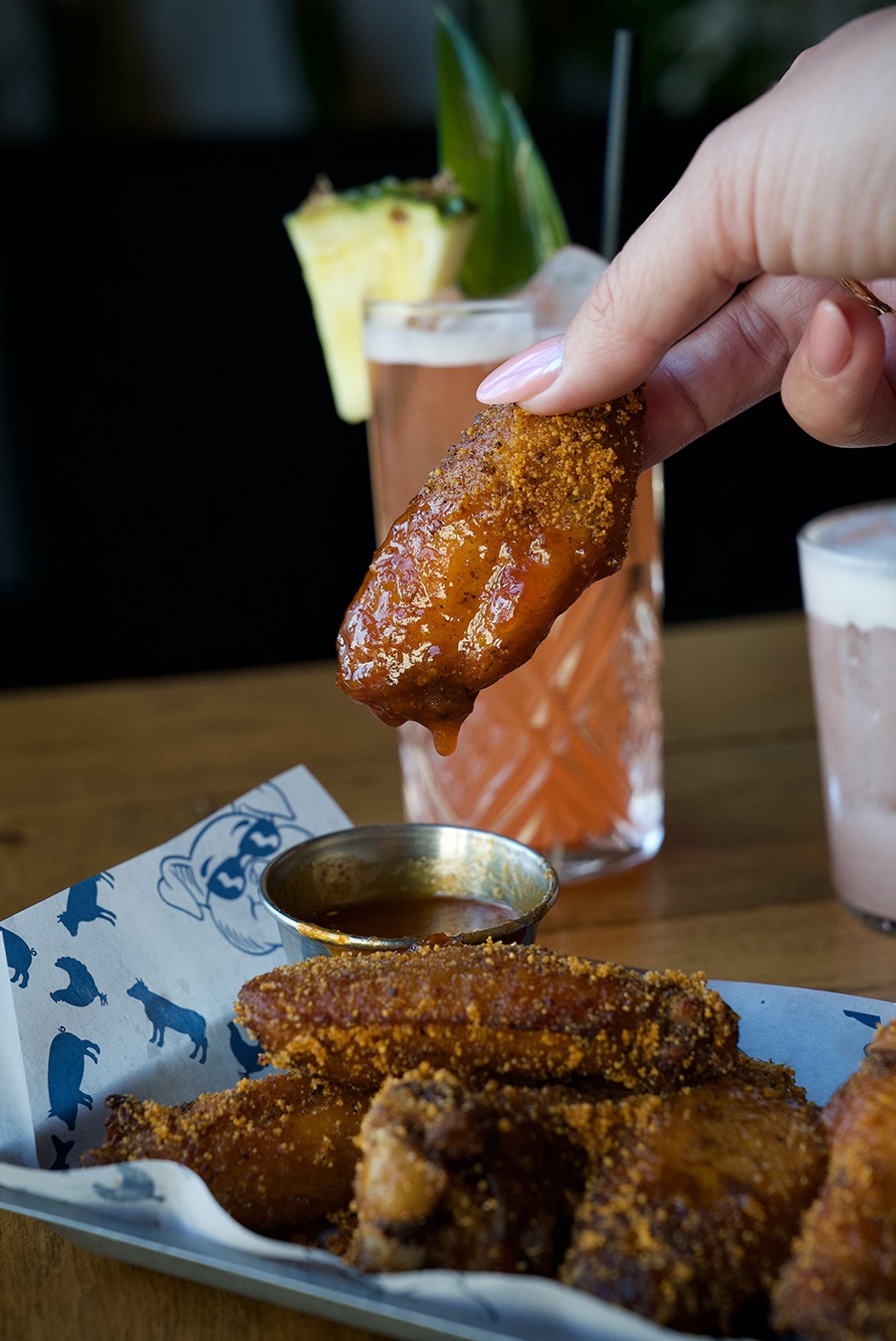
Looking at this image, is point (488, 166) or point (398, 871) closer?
point (398, 871)

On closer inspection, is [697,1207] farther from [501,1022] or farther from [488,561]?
[488,561]

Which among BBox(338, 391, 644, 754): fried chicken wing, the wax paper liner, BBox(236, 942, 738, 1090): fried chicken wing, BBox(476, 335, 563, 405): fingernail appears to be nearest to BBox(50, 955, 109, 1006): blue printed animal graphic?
the wax paper liner

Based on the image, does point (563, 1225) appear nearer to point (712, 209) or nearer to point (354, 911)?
point (354, 911)

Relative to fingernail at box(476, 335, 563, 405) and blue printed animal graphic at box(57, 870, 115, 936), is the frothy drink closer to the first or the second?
fingernail at box(476, 335, 563, 405)

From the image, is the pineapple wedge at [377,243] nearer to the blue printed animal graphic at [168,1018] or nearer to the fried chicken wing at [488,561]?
the fried chicken wing at [488,561]

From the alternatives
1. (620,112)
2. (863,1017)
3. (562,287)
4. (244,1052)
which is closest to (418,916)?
(244,1052)

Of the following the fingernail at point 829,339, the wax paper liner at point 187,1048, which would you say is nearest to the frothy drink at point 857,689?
the fingernail at point 829,339

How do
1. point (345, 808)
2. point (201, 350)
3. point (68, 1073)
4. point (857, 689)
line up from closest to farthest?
point (68, 1073)
point (857, 689)
point (345, 808)
point (201, 350)
